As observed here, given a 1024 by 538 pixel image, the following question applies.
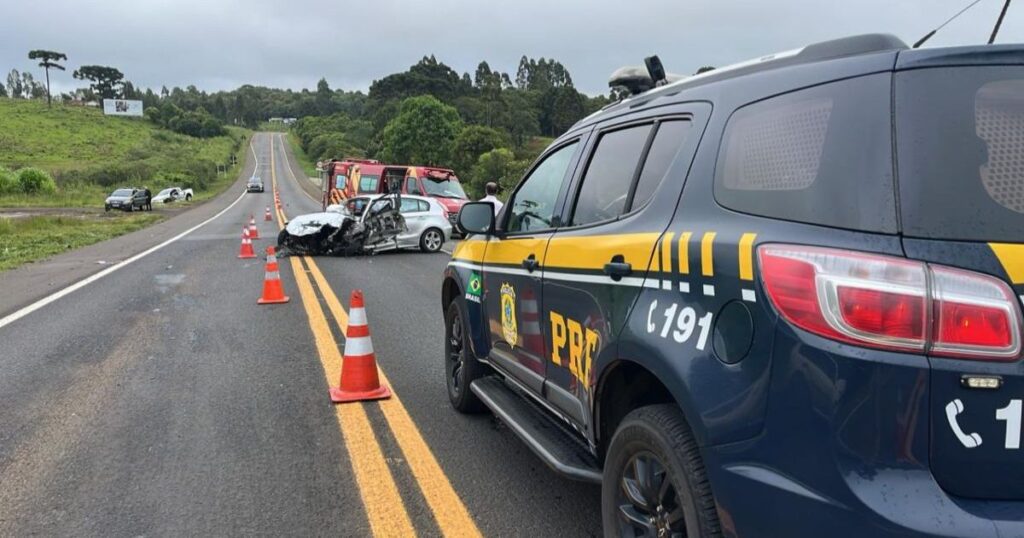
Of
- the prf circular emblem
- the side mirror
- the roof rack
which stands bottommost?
the prf circular emblem

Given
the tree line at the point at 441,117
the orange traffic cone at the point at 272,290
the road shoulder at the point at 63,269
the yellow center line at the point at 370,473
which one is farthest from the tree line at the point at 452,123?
the yellow center line at the point at 370,473

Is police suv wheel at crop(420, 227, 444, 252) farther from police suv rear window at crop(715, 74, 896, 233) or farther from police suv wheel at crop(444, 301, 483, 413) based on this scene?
police suv rear window at crop(715, 74, 896, 233)

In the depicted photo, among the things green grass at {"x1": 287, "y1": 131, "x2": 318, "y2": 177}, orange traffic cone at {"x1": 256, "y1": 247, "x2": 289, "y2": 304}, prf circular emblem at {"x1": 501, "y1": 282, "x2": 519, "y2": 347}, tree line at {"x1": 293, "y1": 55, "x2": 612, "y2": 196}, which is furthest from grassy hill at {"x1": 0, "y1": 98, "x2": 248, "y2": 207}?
prf circular emblem at {"x1": 501, "y1": 282, "x2": 519, "y2": 347}

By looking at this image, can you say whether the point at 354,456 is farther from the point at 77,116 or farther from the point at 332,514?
the point at 77,116

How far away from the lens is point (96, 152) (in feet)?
288

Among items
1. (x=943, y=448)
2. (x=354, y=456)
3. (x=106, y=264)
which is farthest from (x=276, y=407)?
(x=106, y=264)

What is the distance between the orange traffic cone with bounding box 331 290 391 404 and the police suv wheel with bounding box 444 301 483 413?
0.55 metres

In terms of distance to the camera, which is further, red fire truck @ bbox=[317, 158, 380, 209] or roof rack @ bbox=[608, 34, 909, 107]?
red fire truck @ bbox=[317, 158, 380, 209]

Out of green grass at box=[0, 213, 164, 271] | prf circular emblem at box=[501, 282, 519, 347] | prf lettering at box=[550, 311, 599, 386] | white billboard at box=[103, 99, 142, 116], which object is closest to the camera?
prf lettering at box=[550, 311, 599, 386]

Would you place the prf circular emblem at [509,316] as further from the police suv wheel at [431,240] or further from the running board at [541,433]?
the police suv wheel at [431,240]

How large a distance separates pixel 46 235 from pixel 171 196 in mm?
34558

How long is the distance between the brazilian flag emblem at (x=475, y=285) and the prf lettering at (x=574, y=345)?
48.0 inches

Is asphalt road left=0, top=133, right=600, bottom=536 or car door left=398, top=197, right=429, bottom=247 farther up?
car door left=398, top=197, right=429, bottom=247

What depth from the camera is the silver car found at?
55.6ft
